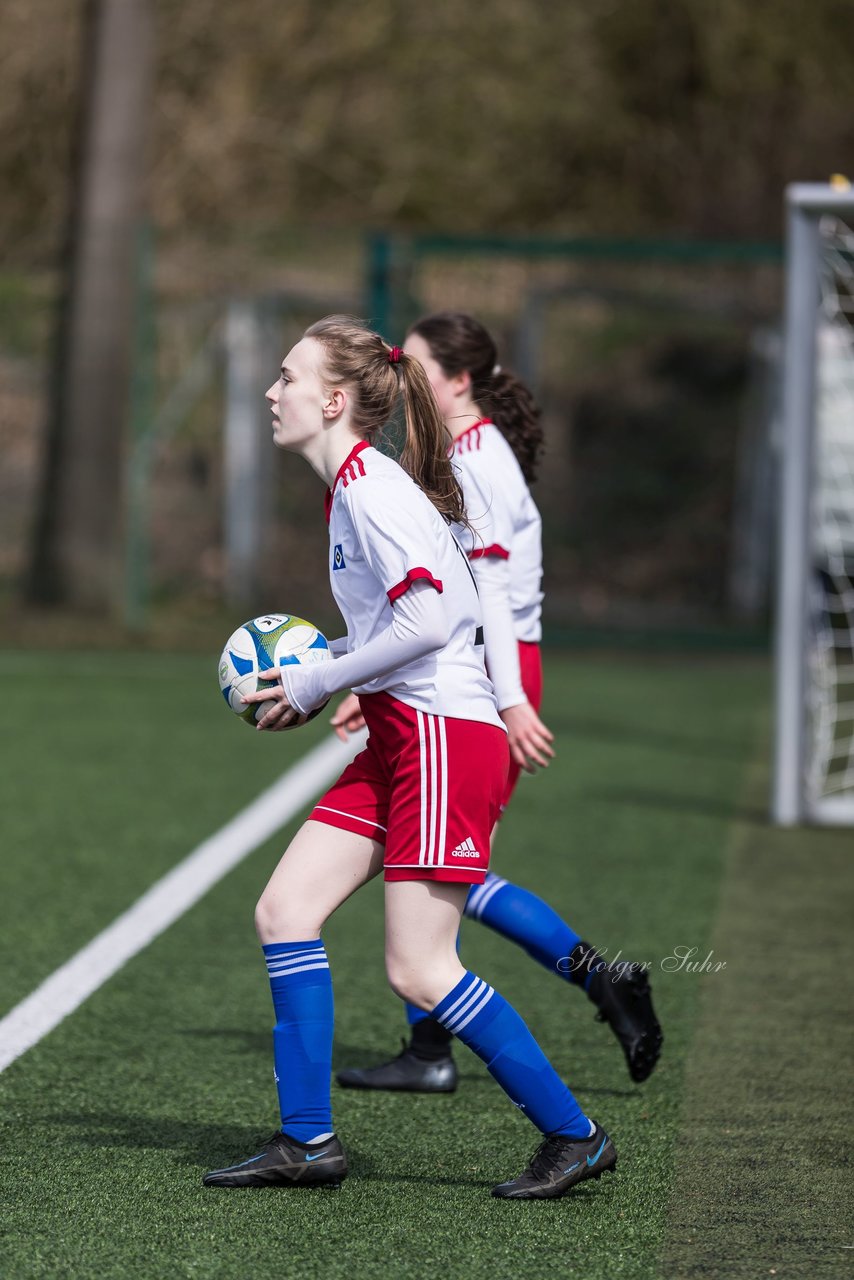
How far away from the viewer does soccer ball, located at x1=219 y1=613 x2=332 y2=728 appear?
366 centimetres

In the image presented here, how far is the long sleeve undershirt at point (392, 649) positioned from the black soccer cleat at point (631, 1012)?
4.07ft

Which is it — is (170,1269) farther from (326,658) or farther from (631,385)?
(631,385)

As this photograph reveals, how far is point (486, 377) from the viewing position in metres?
4.62

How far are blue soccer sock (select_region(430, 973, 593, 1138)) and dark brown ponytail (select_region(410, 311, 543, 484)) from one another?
1.57 metres

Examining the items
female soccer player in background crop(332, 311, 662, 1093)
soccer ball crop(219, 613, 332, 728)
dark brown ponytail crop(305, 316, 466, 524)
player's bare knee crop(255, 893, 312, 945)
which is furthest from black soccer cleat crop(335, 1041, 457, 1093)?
dark brown ponytail crop(305, 316, 466, 524)

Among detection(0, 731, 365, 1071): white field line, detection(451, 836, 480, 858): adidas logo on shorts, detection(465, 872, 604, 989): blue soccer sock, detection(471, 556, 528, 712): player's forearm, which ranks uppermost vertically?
detection(471, 556, 528, 712): player's forearm

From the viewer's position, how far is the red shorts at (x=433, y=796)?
11.6 feet

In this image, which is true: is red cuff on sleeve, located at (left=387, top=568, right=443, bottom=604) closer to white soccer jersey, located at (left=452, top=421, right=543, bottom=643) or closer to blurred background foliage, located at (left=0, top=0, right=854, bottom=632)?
white soccer jersey, located at (left=452, top=421, right=543, bottom=643)

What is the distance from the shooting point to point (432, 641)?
11.4 ft

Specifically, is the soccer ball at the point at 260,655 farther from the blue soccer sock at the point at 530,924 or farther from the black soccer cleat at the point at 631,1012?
the black soccer cleat at the point at 631,1012

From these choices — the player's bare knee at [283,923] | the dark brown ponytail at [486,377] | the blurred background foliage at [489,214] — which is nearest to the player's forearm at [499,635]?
the dark brown ponytail at [486,377]

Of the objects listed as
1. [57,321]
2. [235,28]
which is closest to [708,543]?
[57,321]

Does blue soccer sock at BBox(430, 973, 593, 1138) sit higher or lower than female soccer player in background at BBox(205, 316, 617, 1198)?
lower

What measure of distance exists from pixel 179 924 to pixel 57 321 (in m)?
8.54
